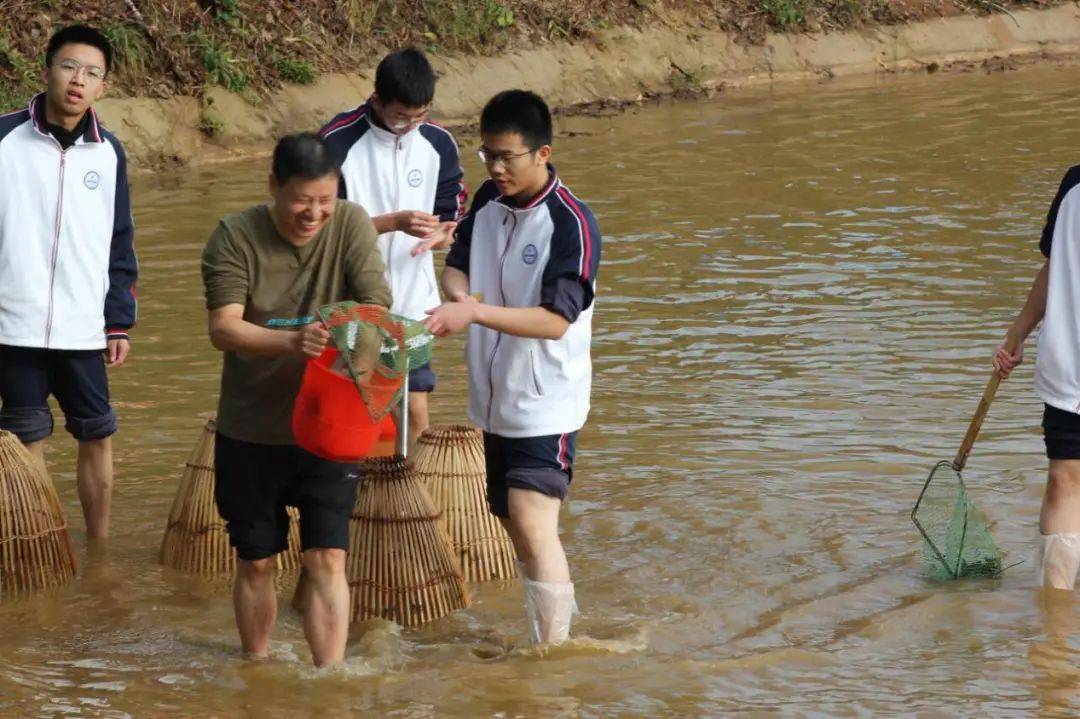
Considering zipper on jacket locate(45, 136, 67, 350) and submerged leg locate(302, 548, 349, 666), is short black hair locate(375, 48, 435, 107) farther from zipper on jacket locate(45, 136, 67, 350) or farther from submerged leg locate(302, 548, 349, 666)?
submerged leg locate(302, 548, 349, 666)

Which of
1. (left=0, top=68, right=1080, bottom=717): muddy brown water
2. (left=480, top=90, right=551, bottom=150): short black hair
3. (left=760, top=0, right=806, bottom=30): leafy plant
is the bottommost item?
(left=0, top=68, right=1080, bottom=717): muddy brown water

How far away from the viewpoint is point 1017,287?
1103 centimetres

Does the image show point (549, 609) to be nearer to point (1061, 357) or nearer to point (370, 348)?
point (370, 348)

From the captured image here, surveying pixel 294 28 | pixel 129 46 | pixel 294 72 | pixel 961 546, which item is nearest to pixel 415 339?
pixel 961 546

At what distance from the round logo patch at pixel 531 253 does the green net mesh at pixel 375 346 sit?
0.47 metres

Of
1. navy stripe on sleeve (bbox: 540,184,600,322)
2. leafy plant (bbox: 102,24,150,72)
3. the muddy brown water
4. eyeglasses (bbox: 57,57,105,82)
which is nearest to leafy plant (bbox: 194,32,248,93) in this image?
leafy plant (bbox: 102,24,150,72)

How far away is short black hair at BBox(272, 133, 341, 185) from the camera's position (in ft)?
16.0

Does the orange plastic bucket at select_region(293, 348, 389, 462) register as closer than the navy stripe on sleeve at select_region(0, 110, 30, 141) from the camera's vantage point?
Yes

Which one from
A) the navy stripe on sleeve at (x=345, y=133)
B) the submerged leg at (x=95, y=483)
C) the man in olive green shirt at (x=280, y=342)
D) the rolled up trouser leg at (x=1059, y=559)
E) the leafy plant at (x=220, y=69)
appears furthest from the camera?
the leafy plant at (x=220, y=69)

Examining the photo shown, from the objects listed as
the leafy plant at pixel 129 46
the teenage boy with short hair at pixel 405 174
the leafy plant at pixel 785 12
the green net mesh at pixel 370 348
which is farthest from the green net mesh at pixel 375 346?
the leafy plant at pixel 785 12

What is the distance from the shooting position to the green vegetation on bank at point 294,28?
16.5m

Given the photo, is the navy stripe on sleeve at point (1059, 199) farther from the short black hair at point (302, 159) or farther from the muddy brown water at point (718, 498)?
the short black hair at point (302, 159)

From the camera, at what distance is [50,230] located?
6211mm

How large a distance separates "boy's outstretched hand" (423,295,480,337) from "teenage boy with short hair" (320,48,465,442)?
1.22m
